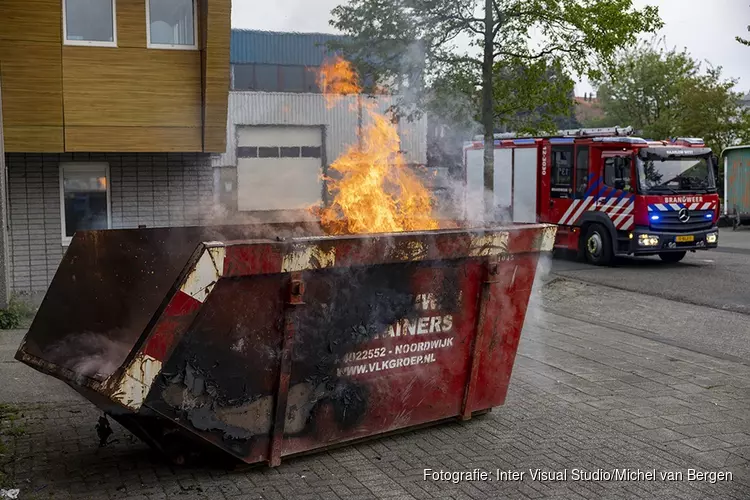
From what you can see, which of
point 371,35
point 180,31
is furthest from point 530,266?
point 180,31

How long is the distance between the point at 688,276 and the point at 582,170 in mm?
3523

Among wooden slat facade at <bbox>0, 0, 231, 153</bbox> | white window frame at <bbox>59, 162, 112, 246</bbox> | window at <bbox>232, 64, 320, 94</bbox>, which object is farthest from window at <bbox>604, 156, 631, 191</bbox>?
window at <bbox>232, 64, 320, 94</bbox>

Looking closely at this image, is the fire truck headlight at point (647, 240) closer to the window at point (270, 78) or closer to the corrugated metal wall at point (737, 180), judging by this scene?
the corrugated metal wall at point (737, 180)

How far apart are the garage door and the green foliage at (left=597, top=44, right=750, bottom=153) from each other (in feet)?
36.3

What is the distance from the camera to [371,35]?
452 inches

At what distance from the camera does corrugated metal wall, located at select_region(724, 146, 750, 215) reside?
25.1m

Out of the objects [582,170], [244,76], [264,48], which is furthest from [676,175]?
[244,76]

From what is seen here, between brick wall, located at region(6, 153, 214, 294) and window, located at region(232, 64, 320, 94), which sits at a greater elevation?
window, located at region(232, 64, 320, 94)

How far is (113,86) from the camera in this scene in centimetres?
1126

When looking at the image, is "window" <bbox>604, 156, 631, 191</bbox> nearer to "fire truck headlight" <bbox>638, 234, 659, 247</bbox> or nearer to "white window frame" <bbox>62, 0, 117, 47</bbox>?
"fire truck headlight" <bbox>638, 234, 659, 247</bbox>

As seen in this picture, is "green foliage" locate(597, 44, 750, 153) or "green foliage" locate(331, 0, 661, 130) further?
"green foliage" locate(597, 44, 750, 153)

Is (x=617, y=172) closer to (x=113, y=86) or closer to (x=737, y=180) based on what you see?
(x=113, y=86)

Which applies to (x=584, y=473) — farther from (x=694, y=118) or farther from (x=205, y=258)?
(x=694, y=118)

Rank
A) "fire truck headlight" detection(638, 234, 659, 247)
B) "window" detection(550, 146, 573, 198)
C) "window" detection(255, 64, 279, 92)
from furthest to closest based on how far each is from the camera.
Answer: "window" detection(255, 64, 279, 92) → "window" detection(550, 146, 573, 198) → "fire truck headlight" detection(638, 234, 659, 247)
